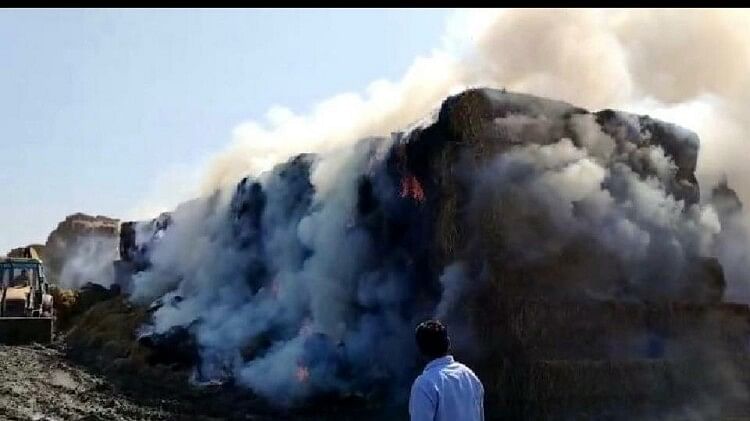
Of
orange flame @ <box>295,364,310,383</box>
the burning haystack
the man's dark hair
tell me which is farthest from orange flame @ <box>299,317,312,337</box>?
the man's dark hair

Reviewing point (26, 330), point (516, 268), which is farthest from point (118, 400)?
point (26, 330)

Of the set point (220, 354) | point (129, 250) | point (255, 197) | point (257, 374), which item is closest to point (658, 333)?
point (257, 374)

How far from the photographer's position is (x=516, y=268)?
647 inches

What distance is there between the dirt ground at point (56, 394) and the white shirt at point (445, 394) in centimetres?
1231

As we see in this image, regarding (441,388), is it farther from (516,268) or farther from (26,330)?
(26,330)

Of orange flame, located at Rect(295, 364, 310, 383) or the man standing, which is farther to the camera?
orange flame, located at Rect(295, 364, 310, 383)

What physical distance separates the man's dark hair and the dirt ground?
40.1 feet

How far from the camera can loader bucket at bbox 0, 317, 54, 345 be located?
2648 centimetres

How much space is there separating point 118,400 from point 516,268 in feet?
26.9

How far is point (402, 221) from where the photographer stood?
18.7 m

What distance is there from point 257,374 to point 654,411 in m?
8.30

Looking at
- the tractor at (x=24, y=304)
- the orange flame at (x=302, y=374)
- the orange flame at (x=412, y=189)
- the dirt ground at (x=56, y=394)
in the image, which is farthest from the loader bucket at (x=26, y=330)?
the orange flame at (x=412, y=189)

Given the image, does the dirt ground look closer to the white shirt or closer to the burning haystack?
the burning haystack

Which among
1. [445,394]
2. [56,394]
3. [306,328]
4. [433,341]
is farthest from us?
[306,328]
